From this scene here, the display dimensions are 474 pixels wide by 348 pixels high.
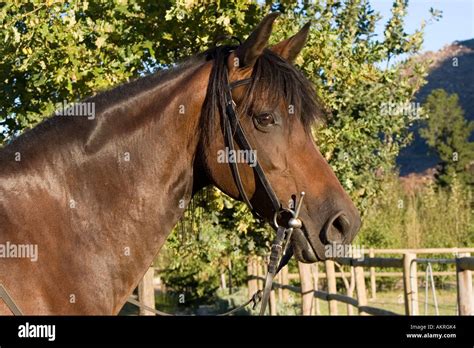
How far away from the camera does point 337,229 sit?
3369mm

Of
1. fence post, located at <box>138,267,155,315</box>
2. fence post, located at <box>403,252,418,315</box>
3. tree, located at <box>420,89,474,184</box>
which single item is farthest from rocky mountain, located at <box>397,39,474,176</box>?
fence post, located at <box>403,252,418,315</box>

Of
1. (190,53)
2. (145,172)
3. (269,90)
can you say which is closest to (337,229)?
(269,90)

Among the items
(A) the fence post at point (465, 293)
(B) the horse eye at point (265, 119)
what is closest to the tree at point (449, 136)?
(A) the fence post at point (465, 293)

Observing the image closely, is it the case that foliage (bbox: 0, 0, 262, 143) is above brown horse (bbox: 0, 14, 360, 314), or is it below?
above

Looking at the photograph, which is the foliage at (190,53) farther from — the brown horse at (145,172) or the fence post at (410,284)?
the brown horse at (145,172)

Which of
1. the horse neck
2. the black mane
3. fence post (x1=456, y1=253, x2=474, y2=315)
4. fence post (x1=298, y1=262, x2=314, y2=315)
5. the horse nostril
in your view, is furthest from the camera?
fence post (x1=298, y1=262, x2=314, y2=315)

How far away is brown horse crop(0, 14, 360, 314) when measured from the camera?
3217 millimetres

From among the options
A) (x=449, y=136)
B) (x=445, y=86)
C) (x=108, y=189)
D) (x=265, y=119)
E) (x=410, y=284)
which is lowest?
(x=410, y=284)

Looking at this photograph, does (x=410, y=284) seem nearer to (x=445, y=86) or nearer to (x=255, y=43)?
(x=255, y=43)

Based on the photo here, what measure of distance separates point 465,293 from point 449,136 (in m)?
65.5

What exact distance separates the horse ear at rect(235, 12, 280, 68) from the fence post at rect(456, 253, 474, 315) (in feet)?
13.3

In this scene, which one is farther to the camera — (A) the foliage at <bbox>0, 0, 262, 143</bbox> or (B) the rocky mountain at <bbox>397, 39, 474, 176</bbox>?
(B) the rocky mountain at <bbox>397, 39, 474, 176</bbox>

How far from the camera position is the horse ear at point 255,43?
338 cm

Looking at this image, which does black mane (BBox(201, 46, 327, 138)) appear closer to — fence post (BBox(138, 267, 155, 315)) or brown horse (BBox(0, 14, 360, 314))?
brown horse (BBox(0, 14, 360, 314))
